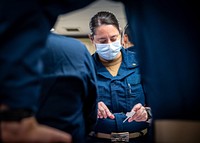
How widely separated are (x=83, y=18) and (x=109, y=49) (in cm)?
287

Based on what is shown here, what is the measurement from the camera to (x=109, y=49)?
1.69m

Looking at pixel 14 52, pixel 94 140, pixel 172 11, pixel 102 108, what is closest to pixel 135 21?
pixel 172 11

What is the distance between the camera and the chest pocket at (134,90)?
163cm

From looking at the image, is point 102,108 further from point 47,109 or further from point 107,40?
point 47,109

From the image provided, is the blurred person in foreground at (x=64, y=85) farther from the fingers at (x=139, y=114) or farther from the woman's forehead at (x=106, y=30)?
the woman's forehead at (x=106, y=30)

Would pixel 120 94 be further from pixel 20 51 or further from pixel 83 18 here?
pixel 83 18

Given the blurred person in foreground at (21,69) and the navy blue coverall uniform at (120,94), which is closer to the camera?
the blurred person in foreground at (21,69)

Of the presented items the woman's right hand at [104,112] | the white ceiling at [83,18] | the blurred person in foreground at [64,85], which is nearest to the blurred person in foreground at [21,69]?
the blurred person in foreground at [64,85]

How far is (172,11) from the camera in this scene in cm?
75

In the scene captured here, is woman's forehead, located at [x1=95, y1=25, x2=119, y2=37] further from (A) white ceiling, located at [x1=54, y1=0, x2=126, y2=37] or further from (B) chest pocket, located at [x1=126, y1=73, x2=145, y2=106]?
(A) white ceiling, located at [x1=54, y1=0, x2=126, y2=37]

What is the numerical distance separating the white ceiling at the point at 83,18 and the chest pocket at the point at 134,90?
186cm

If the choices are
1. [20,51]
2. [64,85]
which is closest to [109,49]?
[64,85]

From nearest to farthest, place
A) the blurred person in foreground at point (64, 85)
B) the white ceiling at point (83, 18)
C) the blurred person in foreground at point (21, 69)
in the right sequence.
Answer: the blurred person in foreground at point (21, 69), the blurred person in foreground at point (64, 85), the white ceiling at point (83, 18)

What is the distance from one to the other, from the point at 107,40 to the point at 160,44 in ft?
3.19
